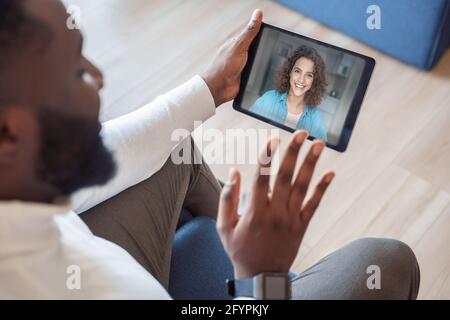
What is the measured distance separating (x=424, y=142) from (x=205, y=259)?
2.77ft

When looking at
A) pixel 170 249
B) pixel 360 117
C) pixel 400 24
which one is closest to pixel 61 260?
pixel 170 249

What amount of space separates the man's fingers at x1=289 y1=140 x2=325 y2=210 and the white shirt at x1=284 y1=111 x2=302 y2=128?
318 mm

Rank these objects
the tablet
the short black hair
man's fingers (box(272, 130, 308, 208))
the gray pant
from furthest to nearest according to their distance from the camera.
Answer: the tablet, the gray pant, man's fingers (box(272, 130, 308, 208)), the short black hair

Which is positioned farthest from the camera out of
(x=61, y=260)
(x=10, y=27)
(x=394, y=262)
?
(x=394, y=262)

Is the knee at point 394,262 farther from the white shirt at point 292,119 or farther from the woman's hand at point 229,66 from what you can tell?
the woman's hand at point 229,66

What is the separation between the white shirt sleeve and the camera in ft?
2.96

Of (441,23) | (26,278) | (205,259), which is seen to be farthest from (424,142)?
Result: (26,278)

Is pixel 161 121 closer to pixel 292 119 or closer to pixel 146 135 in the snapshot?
pixel 146 135

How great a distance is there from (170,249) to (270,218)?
24 centimetres

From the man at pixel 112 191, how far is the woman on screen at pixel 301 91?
3.3 inches

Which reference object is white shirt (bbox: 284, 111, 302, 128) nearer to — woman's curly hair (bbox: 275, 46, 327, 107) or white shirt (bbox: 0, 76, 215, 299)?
woman's curly hair (bbox: 275, 46, 327, 107)

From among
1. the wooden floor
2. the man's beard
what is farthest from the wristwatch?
the wooden floor

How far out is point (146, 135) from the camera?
0.94 meters

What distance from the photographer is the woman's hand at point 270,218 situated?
0.74 m
